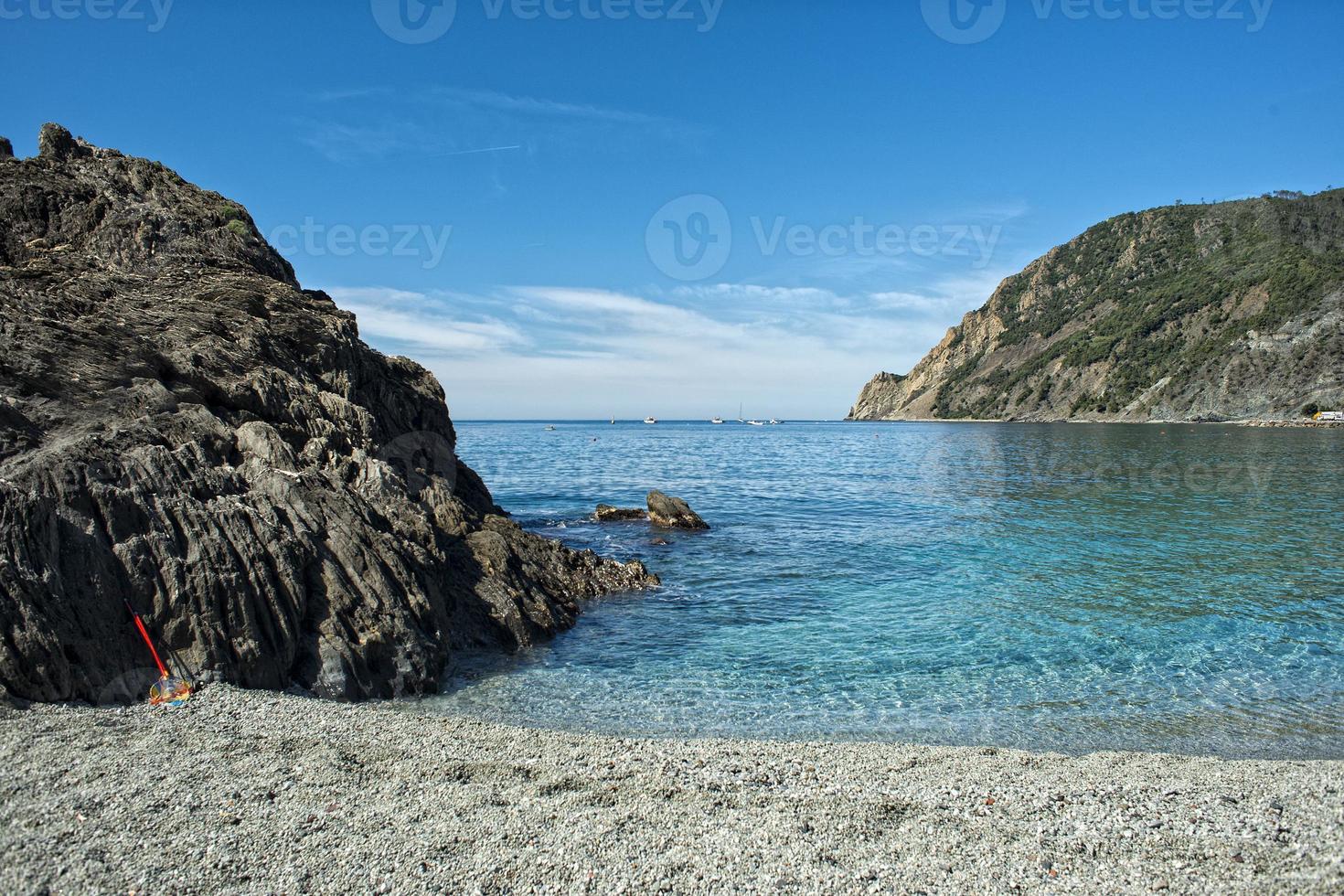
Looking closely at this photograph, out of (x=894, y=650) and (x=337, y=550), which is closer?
(x=337, y=550)

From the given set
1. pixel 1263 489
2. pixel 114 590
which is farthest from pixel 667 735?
pixel 1263 489

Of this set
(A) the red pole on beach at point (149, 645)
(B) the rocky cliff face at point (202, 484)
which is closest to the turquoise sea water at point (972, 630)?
(B) the rocky cliff face at point (202, 484)

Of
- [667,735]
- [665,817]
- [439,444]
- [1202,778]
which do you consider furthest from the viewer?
[439,444]

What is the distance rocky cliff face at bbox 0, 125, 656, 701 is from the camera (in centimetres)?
935

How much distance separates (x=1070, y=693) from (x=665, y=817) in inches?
312

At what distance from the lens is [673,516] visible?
28875mm

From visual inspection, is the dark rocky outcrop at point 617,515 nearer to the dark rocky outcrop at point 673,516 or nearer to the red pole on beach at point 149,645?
the dark rocky outcrop at point 673,516

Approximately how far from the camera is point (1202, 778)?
27.1ft

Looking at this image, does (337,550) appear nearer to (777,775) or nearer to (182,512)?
(182,512)

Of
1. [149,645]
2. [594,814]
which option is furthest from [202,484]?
[594,814]

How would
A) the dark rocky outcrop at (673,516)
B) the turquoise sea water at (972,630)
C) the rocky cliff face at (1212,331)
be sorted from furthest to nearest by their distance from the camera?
the rocky cliff face at (1212,331), the dark rocky outcrop at (673,516), the turquoise sea water at (972,630)

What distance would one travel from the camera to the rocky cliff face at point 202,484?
935cm

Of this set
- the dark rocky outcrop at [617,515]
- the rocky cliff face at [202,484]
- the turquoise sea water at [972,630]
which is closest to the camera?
the rocky cliff face at [202,484]

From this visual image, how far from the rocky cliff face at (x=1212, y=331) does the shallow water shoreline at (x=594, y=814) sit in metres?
135
